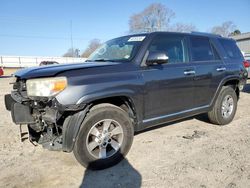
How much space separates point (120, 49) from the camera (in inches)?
170

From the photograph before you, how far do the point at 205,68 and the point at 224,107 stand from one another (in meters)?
1.24

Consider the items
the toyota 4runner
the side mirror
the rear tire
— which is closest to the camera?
the toyota 4runner

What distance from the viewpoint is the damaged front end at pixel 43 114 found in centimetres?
317

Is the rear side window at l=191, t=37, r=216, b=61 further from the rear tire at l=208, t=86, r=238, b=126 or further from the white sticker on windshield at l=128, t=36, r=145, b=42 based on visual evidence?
the white sticker on windshield at l=128, t=36, r=145, b=42

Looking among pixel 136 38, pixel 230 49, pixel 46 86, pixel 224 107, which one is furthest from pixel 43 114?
pixel 230 49

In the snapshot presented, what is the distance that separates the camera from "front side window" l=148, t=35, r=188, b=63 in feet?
13.8

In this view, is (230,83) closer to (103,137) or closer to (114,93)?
(114,93)

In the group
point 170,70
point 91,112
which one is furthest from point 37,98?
point 170,70

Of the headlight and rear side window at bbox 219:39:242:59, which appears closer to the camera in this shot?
the headlight

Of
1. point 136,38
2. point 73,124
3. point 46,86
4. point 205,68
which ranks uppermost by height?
point 136,38

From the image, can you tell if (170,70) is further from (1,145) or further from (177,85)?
(1,145)

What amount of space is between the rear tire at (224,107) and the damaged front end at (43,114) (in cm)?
330

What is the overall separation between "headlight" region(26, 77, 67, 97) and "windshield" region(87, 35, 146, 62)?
1.20m

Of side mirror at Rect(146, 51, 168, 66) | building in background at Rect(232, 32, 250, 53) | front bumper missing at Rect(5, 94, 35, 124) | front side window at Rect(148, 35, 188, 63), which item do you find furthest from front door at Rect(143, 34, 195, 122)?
building in background at Rect(232, 32, 250, 53)
